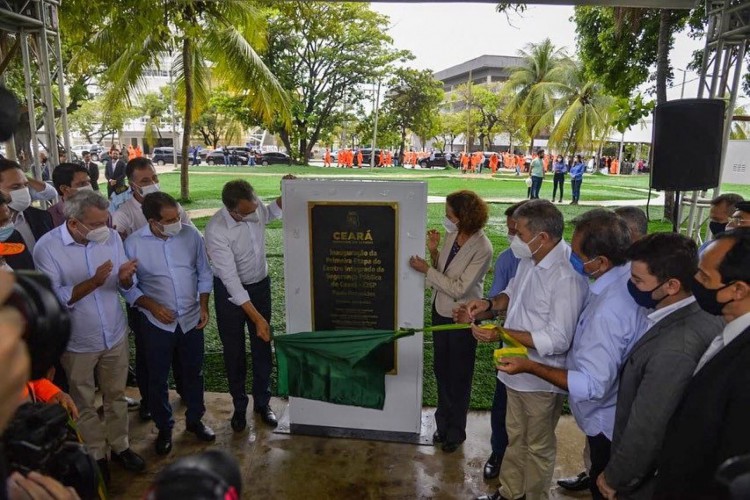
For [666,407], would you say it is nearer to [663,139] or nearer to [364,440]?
[364,440]

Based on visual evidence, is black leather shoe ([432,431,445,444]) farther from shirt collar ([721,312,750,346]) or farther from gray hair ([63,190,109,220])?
gray hair ([63,190,109,220])

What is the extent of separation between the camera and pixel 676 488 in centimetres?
176

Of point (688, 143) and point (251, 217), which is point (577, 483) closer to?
point (251, 217)

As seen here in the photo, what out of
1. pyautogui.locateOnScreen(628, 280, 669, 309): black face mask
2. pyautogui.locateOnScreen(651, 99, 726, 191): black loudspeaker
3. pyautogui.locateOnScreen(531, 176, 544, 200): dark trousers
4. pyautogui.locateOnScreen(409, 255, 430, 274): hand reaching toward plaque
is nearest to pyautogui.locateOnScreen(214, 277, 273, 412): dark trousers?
pyautogui.locateOnScreen(409, 255, 430, 274): hand reaching toward plaque

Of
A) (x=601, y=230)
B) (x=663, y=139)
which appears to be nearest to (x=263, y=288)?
(x=601, y=230)

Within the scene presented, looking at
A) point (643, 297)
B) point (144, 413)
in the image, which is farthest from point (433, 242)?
point (144, 413)

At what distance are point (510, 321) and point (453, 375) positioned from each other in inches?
37.0

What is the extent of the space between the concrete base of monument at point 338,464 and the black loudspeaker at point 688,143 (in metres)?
2.62

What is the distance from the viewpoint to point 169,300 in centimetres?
347

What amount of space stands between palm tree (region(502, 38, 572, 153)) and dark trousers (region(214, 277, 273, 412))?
31698mm

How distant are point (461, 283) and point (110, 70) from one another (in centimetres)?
1389

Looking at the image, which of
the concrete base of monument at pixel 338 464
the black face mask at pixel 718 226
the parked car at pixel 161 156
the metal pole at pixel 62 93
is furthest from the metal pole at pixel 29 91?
the parked car at pixel 161 156

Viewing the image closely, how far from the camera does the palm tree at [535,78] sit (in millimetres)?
32463

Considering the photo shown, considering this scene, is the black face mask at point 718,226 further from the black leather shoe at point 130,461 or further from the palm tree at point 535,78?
the palm tree at point 535,78
